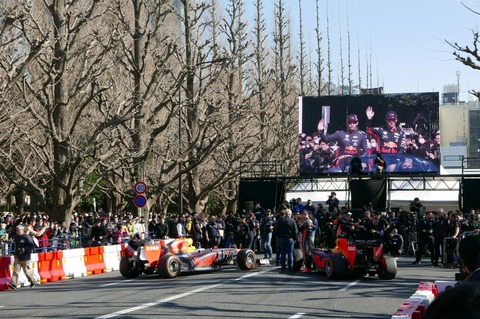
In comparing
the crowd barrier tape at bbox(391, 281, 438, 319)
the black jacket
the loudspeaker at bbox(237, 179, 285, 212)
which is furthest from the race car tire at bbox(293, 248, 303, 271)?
the loudspeaker at bbox(237, 179, 285, 212)

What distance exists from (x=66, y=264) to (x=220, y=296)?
324 inches

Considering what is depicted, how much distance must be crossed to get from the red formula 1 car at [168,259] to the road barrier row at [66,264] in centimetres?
227

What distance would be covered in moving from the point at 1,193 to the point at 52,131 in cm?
2223

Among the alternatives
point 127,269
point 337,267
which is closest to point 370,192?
point 337,267

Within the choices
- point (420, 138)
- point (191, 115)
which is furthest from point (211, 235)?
point (420, 138)

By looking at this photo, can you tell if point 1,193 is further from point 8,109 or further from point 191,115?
point 8,109

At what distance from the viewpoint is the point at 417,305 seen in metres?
7.49

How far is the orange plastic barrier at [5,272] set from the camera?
19625 millimetres

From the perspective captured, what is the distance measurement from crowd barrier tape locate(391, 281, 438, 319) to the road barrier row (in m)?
13.2

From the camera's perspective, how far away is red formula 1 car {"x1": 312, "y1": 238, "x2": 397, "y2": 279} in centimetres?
1928

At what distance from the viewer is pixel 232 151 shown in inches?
1720

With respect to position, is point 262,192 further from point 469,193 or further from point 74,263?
point 74,263

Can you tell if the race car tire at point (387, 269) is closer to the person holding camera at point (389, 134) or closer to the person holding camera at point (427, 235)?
the person holding camera at point (427, 235)

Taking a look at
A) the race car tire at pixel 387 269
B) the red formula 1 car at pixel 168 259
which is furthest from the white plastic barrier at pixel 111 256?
the race car tire at pixel 387 269
